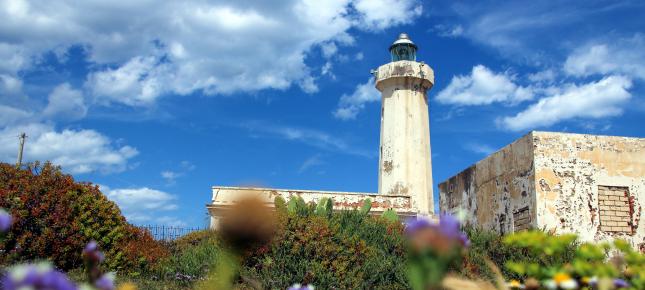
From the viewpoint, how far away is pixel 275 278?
36.6 ft

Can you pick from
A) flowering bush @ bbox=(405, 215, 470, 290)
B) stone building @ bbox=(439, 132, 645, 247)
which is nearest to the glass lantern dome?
stone building @ bbox=(439, 132, 645, 247)

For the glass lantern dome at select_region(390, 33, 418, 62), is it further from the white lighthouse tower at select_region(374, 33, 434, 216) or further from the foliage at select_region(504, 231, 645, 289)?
the foliage at select_region(504, 231, 645, 289)

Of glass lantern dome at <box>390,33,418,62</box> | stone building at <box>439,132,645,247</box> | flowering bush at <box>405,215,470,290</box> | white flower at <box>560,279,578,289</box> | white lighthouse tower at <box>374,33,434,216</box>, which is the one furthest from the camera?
glass lantern dome at <box>390,33,418,62</box>

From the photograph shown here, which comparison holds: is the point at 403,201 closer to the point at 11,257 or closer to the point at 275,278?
the point at 275,278

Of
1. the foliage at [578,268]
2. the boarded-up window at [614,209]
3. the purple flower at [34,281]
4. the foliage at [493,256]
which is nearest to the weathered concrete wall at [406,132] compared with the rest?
the boarded-up window at [614,209]

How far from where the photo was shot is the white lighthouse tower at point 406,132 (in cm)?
2611

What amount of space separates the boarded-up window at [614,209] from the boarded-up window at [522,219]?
72.3 inches

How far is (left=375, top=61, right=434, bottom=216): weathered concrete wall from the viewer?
2611cm

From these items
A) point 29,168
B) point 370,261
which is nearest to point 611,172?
point 370,261

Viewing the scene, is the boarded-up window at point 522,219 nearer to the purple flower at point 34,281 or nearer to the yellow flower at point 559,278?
the yellow flower at point 559,278

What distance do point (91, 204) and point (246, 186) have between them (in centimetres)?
1169

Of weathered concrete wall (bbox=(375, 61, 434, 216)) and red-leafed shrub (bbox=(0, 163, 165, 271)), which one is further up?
weathered concrete wall (bbox=(375, 61, 434, 216))

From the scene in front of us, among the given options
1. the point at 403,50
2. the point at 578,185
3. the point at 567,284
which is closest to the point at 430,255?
the point at 567,284

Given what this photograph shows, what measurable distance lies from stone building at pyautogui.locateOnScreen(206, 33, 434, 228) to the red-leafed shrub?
422 inches
